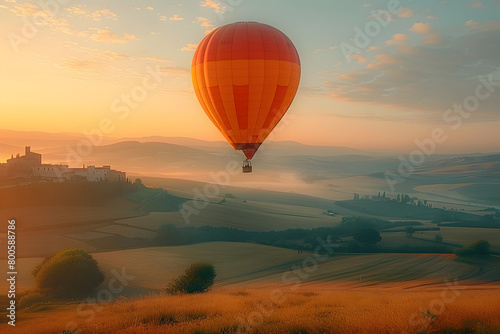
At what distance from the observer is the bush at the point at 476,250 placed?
49500 mm

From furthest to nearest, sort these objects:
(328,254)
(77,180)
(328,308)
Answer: (77,180) < (328,254) < (328,308)

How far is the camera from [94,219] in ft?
200

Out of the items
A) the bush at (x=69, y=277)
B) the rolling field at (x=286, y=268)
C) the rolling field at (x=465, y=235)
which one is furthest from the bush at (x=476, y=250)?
the bush at (x=69, y=277)

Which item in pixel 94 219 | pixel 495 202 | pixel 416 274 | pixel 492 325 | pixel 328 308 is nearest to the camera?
pixel 492 325

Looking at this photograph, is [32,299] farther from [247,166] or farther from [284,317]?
[284,317]

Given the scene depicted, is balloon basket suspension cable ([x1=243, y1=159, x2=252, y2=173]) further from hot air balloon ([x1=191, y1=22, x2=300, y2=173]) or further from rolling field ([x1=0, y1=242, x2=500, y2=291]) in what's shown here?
rolling field ([x1=0, y1=242, x2=500, y2=291])

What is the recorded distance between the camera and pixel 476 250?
1962 inches

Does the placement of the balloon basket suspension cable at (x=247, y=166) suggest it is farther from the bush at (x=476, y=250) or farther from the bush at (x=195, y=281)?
the bush at (x=476, y=250)

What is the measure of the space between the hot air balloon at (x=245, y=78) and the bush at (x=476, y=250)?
121ft

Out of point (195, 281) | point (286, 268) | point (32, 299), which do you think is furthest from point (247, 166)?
point (286, 268)

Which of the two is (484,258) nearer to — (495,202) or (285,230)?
(285,230)

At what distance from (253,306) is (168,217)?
53.0m

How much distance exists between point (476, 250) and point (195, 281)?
1431 inches

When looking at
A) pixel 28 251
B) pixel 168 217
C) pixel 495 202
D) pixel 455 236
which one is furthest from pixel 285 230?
pixel 495 202
